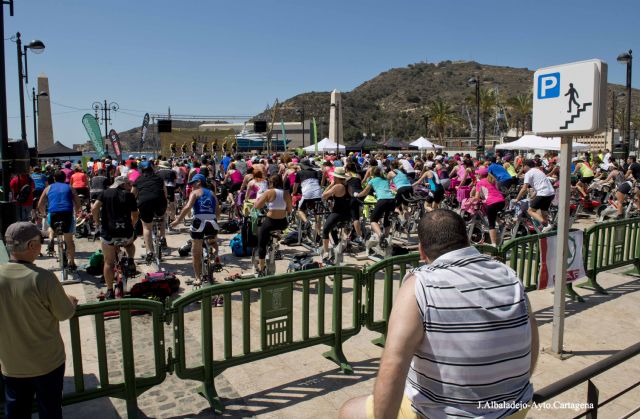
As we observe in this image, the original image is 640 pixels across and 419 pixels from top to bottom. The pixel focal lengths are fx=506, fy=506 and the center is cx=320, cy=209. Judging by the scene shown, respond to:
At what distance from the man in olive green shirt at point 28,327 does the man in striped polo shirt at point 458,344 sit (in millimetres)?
2417

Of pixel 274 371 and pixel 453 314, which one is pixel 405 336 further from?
pixel 274 371

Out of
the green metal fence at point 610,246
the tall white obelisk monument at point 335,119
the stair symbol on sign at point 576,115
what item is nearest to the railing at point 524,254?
the green metal fence at point 610,246

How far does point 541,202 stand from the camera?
1077cm

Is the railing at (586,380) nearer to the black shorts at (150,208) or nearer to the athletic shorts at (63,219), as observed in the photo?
the black shorts at (150,208)

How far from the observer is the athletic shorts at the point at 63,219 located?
8477 mm

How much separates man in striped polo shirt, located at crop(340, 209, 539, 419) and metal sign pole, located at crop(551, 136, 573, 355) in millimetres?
3663

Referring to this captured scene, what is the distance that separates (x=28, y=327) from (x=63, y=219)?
5.90m

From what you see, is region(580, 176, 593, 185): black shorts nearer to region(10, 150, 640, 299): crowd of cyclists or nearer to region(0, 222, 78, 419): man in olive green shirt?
region(10, 150, 640, 299): crowd of cyclists

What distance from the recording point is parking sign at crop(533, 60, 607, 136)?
4902 millimetres

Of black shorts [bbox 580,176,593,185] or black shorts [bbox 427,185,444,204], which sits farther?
black shorts [bbox 580,176,593,185]

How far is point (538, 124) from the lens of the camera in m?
5.35

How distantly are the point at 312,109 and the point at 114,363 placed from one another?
120619 millimetres

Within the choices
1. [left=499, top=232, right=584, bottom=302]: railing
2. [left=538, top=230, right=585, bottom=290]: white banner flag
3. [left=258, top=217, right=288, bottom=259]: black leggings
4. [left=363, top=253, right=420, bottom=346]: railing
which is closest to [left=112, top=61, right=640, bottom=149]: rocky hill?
[left=258, top=217, right=288, bottom=259]: black leggings

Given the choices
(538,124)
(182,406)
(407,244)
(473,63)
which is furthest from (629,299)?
(473,63)
